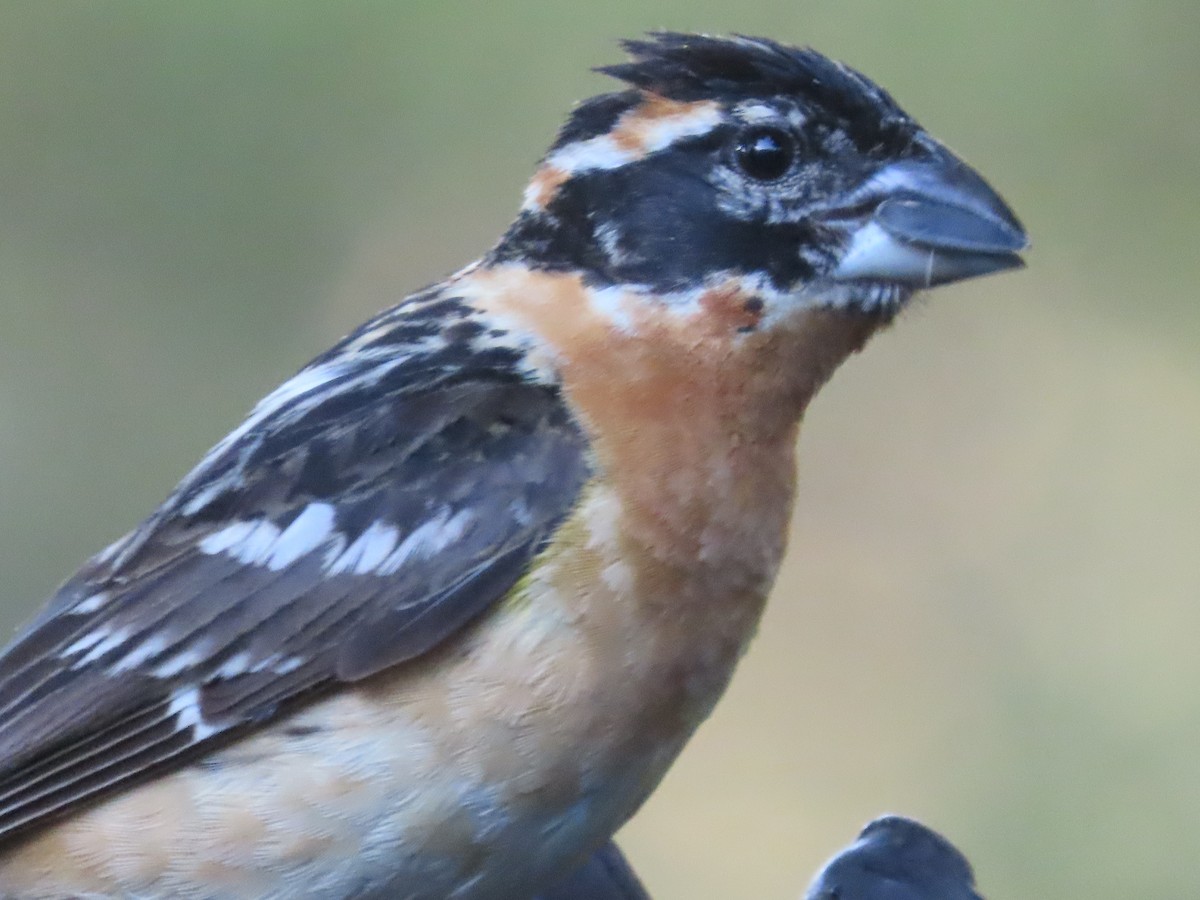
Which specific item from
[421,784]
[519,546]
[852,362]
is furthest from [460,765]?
[852,362]

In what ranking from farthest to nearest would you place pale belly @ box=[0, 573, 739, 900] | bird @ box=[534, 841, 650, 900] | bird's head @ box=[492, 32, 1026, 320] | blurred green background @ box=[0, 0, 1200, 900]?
blurred green background @ box=[0, 0, 1200, 900], bird @ box=[534, 841, 650, 900], bird's head @ box=[492, 32, 1026, 320], pale belly @ box=[0, 573, 739, 900]

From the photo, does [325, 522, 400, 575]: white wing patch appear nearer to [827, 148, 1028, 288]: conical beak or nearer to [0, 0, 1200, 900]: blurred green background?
[827, 148, 1028, 288]: conical beak

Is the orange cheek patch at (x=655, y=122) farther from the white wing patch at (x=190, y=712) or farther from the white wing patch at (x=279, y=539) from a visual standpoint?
the white wing patch at (x=190, y=712)

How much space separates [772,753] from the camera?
2.38 meters

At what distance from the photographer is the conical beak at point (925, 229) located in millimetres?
1038

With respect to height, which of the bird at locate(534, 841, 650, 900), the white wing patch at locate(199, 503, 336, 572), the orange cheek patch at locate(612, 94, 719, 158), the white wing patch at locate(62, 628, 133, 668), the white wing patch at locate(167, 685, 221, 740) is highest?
the orange cheek patch at locate(612, 94, 719, 158)

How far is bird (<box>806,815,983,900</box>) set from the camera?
1038 mm

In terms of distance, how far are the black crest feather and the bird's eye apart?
3 centimetres

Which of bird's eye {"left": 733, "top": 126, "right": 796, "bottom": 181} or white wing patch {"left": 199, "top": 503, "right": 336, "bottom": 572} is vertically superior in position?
bird's eye {"left": 733, "top": 126, "right": 796, "bottom": 181}

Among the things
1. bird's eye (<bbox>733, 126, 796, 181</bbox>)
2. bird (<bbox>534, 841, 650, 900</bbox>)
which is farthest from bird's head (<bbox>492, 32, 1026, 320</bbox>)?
bird (<bbox>534, 841, 650, 900</bbox>)

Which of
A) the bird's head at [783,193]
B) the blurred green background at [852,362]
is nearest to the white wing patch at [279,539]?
the bird's head at [783,193]

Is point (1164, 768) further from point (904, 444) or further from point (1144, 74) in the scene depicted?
point (1144, 74)

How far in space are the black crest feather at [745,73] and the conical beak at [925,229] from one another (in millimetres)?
58

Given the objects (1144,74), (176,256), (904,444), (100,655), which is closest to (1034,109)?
(1144,74)
